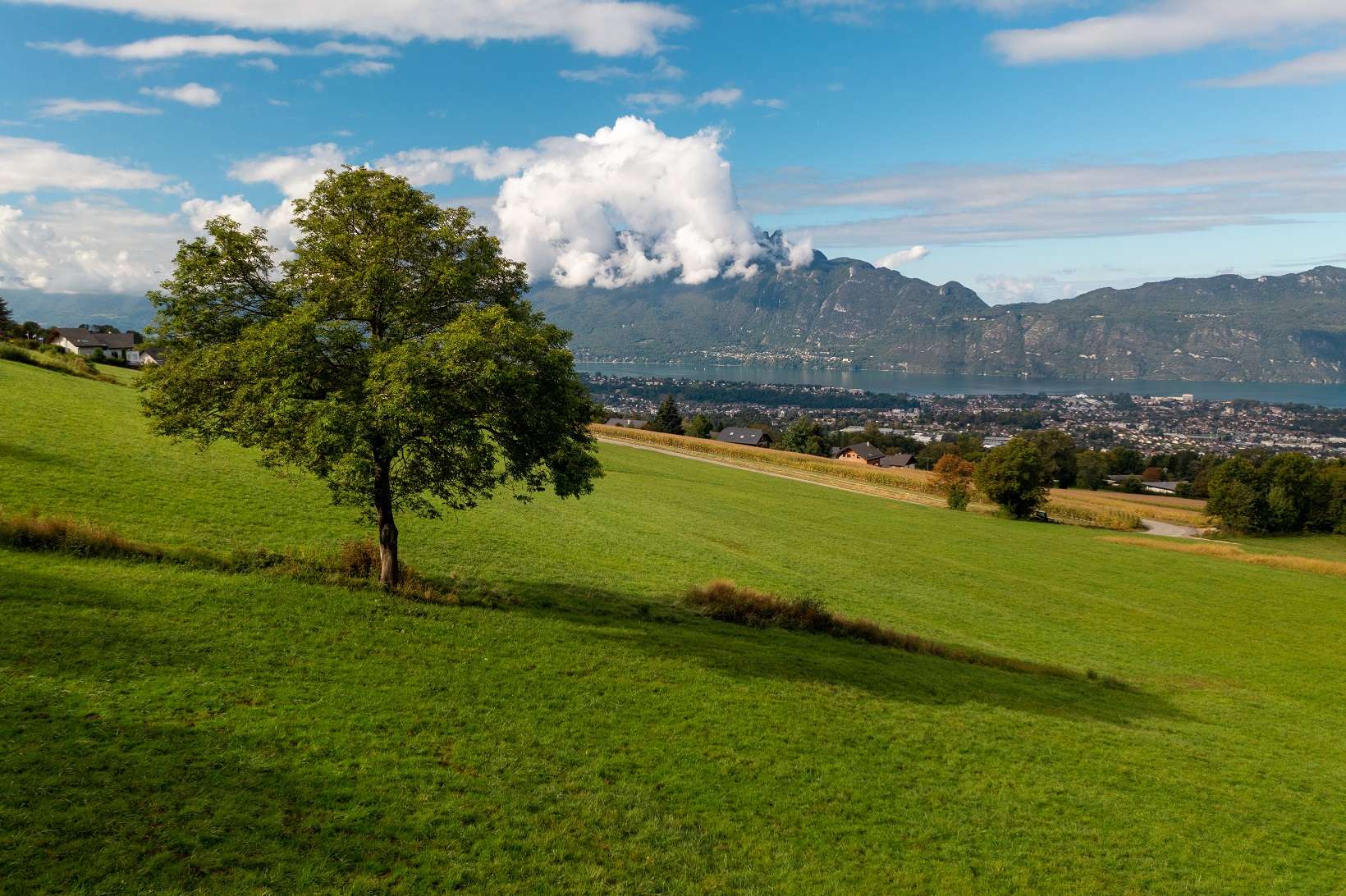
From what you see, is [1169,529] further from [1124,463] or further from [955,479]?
[1124,463]

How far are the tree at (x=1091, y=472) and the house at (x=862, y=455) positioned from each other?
38.6 m

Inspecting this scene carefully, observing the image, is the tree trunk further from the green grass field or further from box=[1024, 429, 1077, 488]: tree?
box=[1024, 429, 1077, 488]: tree

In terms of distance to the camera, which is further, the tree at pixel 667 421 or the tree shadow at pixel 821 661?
the tree at pixel 667 421

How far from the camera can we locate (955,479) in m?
89.8

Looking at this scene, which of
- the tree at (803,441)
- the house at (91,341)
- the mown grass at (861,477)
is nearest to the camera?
the mown grass at (861,477)

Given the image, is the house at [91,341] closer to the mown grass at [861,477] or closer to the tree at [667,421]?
the mown grass at [861,477]

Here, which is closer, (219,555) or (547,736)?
(547,736)

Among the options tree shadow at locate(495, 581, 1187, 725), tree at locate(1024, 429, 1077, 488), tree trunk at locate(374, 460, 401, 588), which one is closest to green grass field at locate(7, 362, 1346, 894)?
tree shadow at locate(495, 581, 1187, 725)

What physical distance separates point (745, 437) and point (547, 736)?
14334cm

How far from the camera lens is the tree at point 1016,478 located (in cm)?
8100

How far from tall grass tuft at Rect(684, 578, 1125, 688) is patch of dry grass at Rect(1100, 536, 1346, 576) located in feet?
162

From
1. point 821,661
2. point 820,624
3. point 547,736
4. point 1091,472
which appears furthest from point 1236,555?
point 1091,472

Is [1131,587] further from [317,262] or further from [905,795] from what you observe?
[317,262]

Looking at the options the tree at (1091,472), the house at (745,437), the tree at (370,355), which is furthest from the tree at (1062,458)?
the tree at (370,355)
